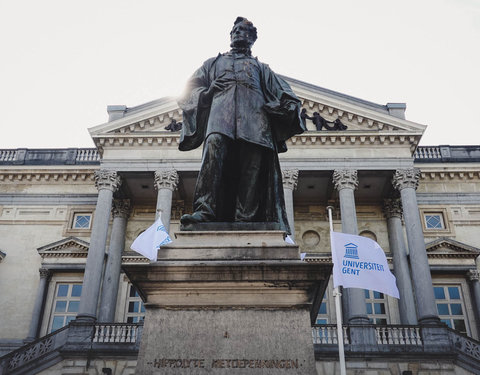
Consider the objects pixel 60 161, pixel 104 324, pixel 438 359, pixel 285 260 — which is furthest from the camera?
pixel 60 161

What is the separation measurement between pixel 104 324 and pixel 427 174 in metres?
17.9

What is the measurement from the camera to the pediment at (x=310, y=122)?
26.1 meters

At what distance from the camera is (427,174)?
92.7 ft

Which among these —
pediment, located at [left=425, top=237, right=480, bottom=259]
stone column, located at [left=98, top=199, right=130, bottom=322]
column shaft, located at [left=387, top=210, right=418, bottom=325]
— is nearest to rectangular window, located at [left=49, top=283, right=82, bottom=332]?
stone column, located at [left=98, top=199, right=130, bottom=322]

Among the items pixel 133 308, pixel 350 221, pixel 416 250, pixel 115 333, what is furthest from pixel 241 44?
pixel 133 308

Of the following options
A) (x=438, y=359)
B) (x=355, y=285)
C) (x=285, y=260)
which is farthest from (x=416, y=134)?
(x=285, y=260)

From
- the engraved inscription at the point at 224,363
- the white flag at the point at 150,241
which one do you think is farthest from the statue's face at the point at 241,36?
the white flag at the point at 150,241

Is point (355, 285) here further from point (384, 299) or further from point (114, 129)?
point (114, 129)

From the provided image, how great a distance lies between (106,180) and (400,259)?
1485 centimetres

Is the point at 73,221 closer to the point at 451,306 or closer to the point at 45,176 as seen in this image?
the point at 45,176

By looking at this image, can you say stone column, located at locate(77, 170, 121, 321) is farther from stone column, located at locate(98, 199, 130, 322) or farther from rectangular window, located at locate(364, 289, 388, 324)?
rectangular window, located at locate(364, 289, 388, 324)

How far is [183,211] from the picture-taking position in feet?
93.8

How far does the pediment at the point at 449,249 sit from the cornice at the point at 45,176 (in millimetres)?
18241

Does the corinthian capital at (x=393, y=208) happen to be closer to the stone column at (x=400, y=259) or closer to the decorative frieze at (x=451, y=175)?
the stone column at (x=400, y=259)
